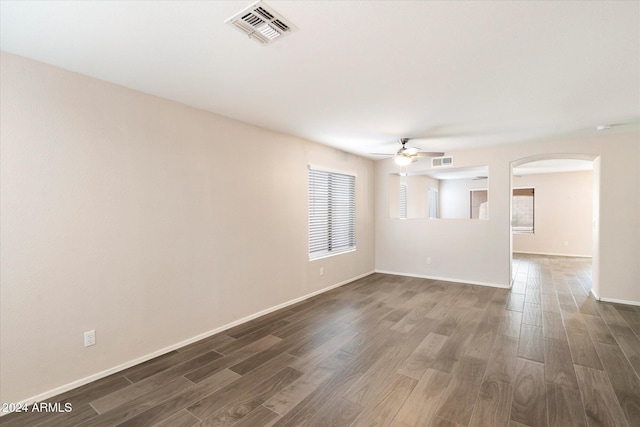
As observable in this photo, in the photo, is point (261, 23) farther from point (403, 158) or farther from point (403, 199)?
point (403, 199)

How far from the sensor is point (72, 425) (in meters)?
1.92

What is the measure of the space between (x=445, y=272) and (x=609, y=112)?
11.5ft

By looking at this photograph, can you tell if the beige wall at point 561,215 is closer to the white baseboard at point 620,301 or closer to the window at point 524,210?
the window at point 524,210

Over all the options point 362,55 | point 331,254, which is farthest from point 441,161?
point 362,55

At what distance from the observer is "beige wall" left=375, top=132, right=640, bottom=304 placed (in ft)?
14.1

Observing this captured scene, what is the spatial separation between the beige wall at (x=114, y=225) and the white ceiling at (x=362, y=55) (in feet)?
1.00

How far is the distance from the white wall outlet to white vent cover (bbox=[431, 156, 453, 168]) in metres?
5.68

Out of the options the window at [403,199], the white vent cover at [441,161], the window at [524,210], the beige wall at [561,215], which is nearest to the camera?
the white vent cover at [441,161]

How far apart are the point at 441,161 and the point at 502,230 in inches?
66.0

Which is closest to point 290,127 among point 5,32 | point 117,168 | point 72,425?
point 117,168

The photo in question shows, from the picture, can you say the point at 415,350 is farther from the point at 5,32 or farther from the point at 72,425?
the point at 5,32

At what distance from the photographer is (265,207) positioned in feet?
13.1

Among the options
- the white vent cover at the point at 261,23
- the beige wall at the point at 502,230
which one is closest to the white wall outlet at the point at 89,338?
the white vent cover at the point at 261,23

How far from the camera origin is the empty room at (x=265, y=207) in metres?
1.88
